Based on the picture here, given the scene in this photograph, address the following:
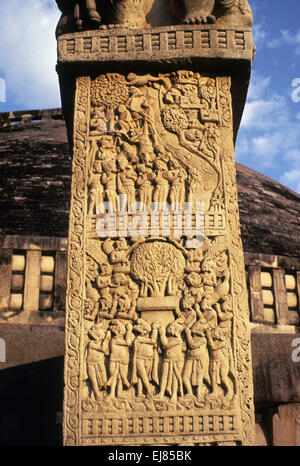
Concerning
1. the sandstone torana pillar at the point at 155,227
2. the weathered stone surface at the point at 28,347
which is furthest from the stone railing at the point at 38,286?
the sandstone torana pillar at the point at 155,227

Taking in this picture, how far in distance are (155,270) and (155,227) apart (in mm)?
369

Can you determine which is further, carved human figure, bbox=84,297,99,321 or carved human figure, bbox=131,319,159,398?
carved human figure, bbox=84,297,99,321

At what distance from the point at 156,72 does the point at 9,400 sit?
6.13 meters

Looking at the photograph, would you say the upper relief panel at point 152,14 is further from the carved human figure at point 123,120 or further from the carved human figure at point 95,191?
the carved human figure at point 95,191

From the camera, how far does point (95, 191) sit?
4.89 m

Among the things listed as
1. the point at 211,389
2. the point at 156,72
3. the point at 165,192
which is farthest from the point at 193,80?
the point at 211,389

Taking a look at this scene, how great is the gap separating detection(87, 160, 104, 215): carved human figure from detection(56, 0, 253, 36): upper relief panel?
1.40 meters

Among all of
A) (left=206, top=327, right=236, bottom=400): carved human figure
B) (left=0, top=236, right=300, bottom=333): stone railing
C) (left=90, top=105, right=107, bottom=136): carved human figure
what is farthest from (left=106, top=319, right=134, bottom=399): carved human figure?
(left=0, top=236, right=300, bottom=333): stone railing

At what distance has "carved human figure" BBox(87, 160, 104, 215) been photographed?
4.82m

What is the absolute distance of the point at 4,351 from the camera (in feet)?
30.2

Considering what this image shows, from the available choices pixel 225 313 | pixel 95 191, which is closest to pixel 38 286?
pixel 95 191

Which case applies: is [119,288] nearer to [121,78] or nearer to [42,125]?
[121,78]

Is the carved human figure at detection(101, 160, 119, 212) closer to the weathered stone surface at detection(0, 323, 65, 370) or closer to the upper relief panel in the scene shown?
the upper relief panel

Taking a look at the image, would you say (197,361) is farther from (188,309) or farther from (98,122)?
(98,122)
